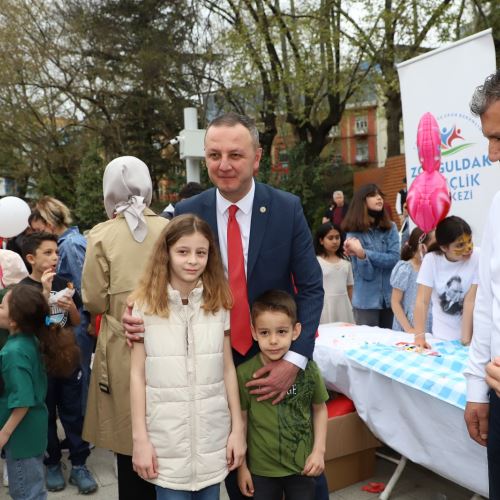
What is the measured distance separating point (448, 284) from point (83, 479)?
2550 millimetres

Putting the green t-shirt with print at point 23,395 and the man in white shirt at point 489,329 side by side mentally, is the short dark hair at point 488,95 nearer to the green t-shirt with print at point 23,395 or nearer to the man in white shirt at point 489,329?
the man in white shirt at point 489,329

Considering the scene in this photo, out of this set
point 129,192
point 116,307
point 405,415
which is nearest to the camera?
point 116,307

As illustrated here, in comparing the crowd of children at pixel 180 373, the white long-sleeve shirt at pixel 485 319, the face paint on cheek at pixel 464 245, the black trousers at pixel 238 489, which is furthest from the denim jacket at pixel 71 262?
the white long-sleeve shirt at pixel 485 319

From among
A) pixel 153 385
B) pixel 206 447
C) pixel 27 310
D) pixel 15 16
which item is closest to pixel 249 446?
pixel 206 447

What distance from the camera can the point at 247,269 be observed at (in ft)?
6.94

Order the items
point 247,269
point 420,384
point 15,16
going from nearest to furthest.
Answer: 1. point 247,269
2. point 420,384
3. point 15,16

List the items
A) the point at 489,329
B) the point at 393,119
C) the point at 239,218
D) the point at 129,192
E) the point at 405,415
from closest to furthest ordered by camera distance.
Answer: the point at 489,329 < the point at 239,218 < the point at 129,192 < the point at 405,415 < the point at 393,119

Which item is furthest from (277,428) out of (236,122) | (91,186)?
(91,186)

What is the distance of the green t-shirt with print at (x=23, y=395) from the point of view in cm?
249

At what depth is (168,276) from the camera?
2.04m

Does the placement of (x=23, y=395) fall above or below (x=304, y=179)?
below

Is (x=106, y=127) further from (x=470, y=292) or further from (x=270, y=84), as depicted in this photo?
(x=470, y=292)

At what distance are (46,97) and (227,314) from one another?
59.3 ft

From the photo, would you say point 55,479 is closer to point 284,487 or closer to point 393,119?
point 284,487
